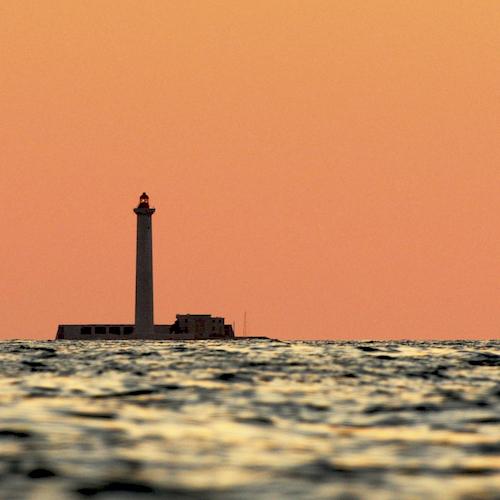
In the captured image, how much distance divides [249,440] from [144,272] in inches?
5719

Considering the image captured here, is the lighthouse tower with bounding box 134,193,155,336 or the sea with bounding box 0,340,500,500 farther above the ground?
the lighthouse tower with bounding box 134,193,155,336

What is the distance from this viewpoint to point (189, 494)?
1435 cm

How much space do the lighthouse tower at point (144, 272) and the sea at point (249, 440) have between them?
129 m

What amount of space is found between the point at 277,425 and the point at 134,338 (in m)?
159

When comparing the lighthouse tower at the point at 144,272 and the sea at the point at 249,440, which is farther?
the lighthouse tower at the point at 144,272

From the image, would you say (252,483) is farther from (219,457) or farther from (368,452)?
(368,452)

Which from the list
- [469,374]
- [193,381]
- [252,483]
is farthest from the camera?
[469,374]

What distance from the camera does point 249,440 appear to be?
19797 millimetres

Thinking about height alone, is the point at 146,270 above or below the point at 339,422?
above

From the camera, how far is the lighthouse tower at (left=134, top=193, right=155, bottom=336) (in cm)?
16475

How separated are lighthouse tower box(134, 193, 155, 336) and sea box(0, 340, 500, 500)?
12867 cm

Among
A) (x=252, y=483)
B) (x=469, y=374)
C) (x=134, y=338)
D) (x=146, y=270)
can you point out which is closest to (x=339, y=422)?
(x=252, y=483)

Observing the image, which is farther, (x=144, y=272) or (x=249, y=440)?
(x=144, y=272)

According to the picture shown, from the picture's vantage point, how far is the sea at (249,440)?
49.2 feet
